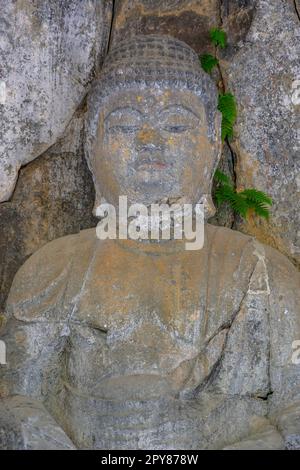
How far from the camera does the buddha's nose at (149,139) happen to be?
5570 mm

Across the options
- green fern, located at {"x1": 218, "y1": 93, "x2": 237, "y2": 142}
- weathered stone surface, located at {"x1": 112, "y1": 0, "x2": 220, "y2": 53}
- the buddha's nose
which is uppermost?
weathered stone surface, located at {"x1": 112, "y1": 0, "x2": 220, "y2": 53}

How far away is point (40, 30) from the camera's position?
655 cm

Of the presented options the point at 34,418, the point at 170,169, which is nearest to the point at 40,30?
the point at 170,169

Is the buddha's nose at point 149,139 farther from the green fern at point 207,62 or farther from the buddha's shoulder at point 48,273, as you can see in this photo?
the green fern at point 207,62

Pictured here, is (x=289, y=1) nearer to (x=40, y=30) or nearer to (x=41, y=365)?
Result: (x=40, y=30)

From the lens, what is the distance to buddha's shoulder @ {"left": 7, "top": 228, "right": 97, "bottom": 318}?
566 centimetres

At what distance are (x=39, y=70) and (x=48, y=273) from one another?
58.0 inches

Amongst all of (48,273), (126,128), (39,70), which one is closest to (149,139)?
(126,128)

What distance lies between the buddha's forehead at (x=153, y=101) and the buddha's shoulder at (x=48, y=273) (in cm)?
75

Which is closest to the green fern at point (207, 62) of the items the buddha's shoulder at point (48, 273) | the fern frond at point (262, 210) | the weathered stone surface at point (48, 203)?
the weathered stone surface at point (48, 203)

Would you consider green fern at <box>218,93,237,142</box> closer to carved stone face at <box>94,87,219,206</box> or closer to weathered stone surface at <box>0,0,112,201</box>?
carved stone face at <box>94,87,219,206</box>

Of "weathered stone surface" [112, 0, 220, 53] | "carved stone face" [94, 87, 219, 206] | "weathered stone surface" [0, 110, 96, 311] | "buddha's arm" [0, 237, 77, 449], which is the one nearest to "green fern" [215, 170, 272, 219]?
"carved stone face" [94, 87, 219, 206]

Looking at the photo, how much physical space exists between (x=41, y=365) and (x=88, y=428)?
47 centimetres
